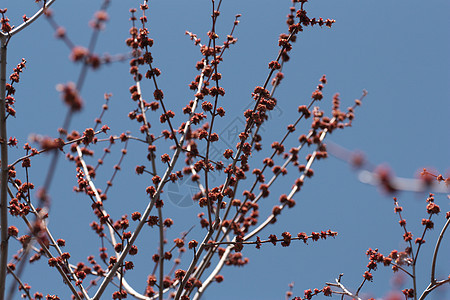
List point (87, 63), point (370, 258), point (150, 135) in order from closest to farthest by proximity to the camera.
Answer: point (87, 63) < point (150, 135) < point (370, 258)

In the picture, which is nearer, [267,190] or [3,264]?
[3,264]

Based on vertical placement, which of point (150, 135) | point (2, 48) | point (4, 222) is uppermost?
point (2, 48)

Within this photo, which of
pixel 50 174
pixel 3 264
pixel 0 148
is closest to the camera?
pixel 50 174

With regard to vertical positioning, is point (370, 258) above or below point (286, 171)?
below

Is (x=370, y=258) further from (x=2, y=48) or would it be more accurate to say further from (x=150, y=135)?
(x=2, y=48)

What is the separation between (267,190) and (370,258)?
1862 millimetres

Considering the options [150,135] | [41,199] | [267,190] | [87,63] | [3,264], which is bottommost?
[41,199]

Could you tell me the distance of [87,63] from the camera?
5.29 ft

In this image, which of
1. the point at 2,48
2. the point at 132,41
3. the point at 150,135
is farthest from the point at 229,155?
the point at 2,48

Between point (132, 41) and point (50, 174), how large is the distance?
3320 millimetres

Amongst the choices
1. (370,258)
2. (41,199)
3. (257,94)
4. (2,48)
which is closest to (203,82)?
(257,94)

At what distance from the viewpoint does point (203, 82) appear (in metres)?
4.98

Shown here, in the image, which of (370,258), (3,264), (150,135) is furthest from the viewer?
(370,258)

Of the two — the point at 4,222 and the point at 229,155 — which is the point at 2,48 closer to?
the point at 4,222
